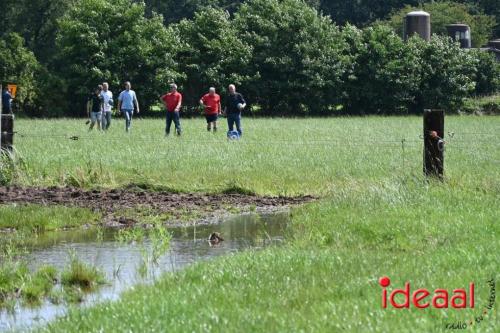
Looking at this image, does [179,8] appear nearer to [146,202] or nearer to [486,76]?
[486,76]

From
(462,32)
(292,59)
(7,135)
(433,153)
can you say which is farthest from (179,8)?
(433,153)

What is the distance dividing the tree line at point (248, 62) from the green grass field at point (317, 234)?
33246 mm

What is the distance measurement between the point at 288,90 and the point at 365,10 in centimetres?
4813

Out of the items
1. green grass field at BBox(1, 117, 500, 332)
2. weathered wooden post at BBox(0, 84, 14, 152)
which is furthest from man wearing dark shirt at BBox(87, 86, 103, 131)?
weathered wooden post at BBox(0, 84, 14, 152)

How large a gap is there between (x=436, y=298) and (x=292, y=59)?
186 feet

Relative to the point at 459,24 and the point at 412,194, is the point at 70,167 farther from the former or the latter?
the point at 459,24

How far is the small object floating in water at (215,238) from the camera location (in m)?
15.6

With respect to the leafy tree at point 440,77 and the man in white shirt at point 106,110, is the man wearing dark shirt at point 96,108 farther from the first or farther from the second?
the leafy tree at point 440,77

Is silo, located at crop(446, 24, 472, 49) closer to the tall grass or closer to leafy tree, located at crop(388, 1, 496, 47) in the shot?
leafy tree, located at crop(388, 1, 496, 47)

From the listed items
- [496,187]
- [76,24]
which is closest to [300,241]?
[496,187]

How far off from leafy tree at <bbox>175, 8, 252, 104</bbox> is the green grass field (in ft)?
113

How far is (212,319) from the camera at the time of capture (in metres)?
8.88

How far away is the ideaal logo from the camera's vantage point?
8656 mm

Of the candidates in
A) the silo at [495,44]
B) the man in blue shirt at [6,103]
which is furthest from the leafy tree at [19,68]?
the silo at [495,44]
